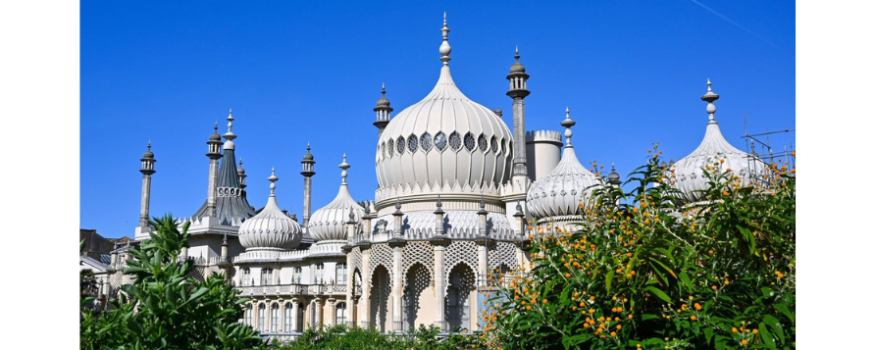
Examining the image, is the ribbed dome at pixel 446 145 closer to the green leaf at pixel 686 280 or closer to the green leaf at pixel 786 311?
the green leaf at pixel 686 280

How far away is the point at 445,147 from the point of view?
27828mm

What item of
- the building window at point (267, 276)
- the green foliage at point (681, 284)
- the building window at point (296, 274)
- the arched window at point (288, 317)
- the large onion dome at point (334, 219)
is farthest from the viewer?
the building window at point (267, 276)

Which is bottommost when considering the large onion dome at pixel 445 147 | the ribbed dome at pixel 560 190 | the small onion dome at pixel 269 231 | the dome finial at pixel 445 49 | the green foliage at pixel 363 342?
the green foliage at pixel 363 342

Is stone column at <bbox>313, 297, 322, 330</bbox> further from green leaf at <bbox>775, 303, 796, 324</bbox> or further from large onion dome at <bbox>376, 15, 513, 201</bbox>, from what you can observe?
green leaf at <bbox>775, 303, 796, 324</bbox>

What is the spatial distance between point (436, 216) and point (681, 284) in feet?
57.4

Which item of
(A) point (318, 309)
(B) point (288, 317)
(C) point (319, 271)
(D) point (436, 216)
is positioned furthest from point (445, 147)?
(B) point (288, 317)

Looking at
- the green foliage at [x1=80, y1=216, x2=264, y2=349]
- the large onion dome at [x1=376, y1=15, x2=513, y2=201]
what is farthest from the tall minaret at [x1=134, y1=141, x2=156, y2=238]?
the green foliage at [x1=80, y1=216, x2=264, y2=349]

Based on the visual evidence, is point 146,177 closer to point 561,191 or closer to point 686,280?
point 561,191

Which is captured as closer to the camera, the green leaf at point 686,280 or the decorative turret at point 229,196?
the green leaf at point 686,280

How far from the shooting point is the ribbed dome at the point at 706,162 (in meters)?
21.8

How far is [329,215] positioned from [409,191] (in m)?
6.54

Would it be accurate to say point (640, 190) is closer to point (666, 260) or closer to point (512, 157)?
point (666, 260)

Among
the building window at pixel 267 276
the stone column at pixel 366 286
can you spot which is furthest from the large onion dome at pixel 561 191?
the building window at pixel 267 276

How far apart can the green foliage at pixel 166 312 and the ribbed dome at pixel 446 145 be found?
19.5 meters
